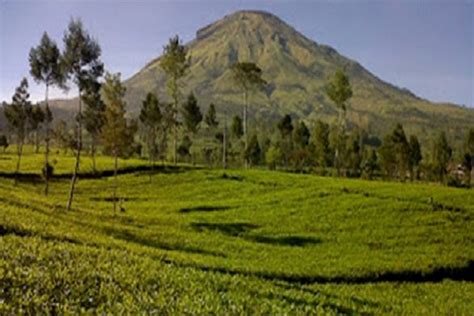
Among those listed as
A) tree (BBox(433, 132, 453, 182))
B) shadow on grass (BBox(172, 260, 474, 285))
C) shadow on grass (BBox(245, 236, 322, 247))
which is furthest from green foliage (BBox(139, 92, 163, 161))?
shadow on grass (BBox(172, 260, 474, 285))

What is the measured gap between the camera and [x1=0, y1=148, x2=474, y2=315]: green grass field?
12.3m

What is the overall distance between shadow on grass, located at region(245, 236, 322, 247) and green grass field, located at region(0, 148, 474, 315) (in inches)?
8.9

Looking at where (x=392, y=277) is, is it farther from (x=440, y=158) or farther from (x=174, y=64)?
(x=440, y=158)

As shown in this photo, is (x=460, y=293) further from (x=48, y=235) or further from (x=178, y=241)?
(x=48, y=235)

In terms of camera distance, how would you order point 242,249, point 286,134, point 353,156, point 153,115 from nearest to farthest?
1. point 242,249
2. point 153,115
3. point 286,134
4. point 353,156

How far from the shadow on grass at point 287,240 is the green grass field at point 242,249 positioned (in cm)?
23

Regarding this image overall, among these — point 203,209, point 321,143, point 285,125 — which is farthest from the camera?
point 285,125

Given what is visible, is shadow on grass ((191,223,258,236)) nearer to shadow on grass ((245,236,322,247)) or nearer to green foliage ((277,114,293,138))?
shadow on grass ((245,236,322,247))

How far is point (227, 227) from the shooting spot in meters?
46.8

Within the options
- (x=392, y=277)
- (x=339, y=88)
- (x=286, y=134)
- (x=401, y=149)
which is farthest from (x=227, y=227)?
(x=286, y=134)

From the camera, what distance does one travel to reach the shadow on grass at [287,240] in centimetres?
4025

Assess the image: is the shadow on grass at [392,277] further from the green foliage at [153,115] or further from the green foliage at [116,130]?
the green foliage at [153,115]

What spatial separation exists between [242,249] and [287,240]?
6.30m

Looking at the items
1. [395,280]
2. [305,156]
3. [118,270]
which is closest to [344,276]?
[395,280]
